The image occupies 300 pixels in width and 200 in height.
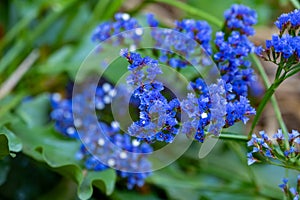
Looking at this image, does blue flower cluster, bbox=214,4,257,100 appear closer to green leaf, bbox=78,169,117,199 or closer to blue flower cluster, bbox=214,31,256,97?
blue flower cluster, bbox=214,31,256,97

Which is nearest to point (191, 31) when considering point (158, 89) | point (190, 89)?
point (190, 89)

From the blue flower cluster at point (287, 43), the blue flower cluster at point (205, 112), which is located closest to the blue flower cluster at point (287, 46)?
the blue flower cluster at point (287, 43)

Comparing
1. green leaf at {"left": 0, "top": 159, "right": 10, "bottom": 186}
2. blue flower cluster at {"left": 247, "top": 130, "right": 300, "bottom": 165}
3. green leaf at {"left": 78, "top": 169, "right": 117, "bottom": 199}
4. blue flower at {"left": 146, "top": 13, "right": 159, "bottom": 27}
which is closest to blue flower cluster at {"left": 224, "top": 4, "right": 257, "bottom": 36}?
blue flower at {"left": 146, "top": 13, "right": 159, "bottom": 27}

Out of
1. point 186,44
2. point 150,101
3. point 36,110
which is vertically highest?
point 186,44

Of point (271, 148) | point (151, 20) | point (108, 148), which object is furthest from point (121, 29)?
point (271, 148)

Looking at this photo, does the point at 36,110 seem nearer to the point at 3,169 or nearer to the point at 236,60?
the point at 3,169

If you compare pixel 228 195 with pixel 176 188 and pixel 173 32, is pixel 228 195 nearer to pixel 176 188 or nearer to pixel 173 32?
pixel 176 188

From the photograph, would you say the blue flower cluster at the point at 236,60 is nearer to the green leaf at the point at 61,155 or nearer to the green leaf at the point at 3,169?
the green leaf at the point at 61,155
